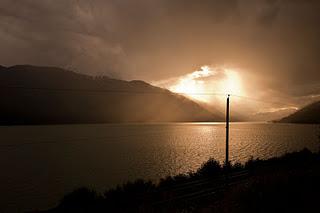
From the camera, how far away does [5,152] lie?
67500 millimetres

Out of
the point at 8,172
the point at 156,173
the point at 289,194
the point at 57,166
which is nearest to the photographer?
the point at 289,194

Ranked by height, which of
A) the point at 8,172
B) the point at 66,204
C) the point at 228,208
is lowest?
the point at 8,172

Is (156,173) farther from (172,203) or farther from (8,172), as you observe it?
(8,172)

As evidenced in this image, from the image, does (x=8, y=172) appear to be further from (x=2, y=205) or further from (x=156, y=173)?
(x=156, y=173)

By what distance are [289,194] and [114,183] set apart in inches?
1016

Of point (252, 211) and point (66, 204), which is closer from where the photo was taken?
point (252, 211)

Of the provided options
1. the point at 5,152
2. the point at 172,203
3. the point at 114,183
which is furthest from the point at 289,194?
the point at 5,152

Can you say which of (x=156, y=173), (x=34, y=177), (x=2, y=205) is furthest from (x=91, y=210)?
(x=34, y=177)

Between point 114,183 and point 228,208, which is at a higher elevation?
point 228,208

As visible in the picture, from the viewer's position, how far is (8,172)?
43906mm

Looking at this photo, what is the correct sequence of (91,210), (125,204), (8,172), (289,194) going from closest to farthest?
(289,194), (91,210), (125,204), (8,172)

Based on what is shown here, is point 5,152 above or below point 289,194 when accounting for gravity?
below

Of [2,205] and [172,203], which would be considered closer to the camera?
[172,203]

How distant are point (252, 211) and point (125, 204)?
35.7 ft
